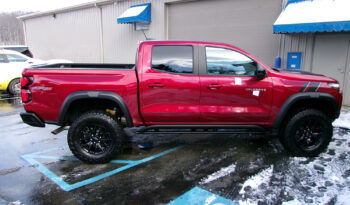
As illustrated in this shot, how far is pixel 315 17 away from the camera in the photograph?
7422 mm

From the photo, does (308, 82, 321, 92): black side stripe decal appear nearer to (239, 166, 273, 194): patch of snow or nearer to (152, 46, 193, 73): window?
(239, 166, 273, 194): patch of snow

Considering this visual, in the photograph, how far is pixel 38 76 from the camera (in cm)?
404

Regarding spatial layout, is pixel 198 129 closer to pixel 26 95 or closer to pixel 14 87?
pixel 26 95

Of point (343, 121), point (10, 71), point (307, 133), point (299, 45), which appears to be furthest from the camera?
point (10, 71)

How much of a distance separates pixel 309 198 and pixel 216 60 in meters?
2.31

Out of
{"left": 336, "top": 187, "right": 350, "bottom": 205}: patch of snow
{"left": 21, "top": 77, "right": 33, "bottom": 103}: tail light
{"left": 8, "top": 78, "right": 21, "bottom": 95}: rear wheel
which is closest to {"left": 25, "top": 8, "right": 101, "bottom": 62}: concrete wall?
{"left": 8, "top": 78, "right": 21, "bottom": 95}: rear wheel

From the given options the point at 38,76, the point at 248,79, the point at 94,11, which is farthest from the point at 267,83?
the point at 94,11

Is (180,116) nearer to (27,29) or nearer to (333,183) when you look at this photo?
(333,183)

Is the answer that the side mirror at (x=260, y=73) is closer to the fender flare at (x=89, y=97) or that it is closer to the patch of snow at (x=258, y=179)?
the patch of snow at (x=258, y=179)

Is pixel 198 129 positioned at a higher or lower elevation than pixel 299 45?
lower

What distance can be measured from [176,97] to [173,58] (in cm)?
63

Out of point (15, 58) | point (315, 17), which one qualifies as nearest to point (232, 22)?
point (315, 17)

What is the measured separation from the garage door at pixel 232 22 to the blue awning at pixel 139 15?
3.54 ft

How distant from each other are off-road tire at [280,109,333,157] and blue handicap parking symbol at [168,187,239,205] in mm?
1814
